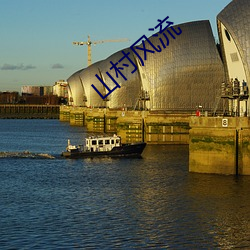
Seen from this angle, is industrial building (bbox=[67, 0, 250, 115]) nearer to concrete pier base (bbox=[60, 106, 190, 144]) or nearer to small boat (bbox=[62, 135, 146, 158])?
concrete pier base (bbox=[60, 106, 190, 144])

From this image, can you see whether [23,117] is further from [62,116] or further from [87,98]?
[87,98]

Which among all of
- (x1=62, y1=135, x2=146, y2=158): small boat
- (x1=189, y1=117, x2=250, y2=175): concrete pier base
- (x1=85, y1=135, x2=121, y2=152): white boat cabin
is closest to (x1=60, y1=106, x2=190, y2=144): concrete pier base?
(x1=62, y1=135, x2=146, y2=158): small boat

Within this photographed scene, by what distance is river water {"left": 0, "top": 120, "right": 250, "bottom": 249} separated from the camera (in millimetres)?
29953

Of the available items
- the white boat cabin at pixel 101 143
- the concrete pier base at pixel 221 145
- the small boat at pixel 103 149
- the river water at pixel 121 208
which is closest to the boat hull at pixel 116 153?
the small boat at pixel 103 149

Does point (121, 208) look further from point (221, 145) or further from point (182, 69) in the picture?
point (182, 69)

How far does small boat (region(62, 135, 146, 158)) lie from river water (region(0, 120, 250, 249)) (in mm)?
6121

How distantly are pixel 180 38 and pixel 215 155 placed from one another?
3763 cm

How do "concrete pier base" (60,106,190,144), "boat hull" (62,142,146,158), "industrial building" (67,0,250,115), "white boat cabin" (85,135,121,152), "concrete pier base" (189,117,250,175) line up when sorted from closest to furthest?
"concrete pier base" (189,117,250,175) < "boat hull" (62,142,146,158) < "white boat cabin" (85,135,121,152) < "concrete pier base" (60,106,190,144) < "industrial building" (67,0,250,115)

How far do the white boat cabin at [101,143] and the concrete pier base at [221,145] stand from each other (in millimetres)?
16870

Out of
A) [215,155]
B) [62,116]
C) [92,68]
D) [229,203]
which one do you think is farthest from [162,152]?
[62,116]

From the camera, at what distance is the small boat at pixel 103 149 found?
62.6 metres

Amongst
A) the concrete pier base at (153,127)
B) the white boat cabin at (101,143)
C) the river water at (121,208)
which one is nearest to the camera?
the river water at (121,208)

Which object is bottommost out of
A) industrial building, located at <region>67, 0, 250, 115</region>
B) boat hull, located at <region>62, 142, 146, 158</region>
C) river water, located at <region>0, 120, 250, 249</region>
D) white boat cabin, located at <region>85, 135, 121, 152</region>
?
river water, located at <region>0, 120, 250, 249</region>

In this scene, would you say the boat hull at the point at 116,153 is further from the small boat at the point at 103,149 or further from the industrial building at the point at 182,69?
the industrial building at the point at 182,69
